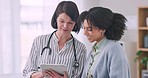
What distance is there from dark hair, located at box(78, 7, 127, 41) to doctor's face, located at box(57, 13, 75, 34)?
0.33 m

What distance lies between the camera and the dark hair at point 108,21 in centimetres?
163

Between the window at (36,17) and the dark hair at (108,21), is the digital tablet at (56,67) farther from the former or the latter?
the window at (36,17)

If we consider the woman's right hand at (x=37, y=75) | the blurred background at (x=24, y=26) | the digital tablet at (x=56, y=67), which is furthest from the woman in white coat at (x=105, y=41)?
the blurred background at (x=24, y=26)

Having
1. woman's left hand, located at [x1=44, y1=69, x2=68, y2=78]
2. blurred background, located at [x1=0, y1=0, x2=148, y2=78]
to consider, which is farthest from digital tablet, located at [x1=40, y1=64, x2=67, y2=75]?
blurred background, located at [x1=0, y1=0, x2=148, y2=78]

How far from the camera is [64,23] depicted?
1991mm

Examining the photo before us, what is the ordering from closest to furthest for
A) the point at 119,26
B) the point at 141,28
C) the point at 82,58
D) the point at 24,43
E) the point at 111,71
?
1. the point at 111,71
2. the point at 119,26
3. the point at 82,58
4. the point at 24,43
5. the point at 141,28

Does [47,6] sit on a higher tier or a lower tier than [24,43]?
higher

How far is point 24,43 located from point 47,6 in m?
0.59

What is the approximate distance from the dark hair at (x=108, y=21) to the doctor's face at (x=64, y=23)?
1.08 feet

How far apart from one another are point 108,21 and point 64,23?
0.44 meters

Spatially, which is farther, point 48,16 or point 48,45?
point 48,16

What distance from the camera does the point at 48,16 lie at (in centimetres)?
395

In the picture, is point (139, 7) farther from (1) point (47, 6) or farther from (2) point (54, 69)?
(2) point (54, 69)

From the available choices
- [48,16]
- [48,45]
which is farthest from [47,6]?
[48,45]
